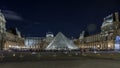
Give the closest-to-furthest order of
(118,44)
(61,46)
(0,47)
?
1. (61,46)
2. (0,47)
3. (118,44)

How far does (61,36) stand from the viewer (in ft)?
552

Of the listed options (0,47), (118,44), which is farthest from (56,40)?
(118,44)

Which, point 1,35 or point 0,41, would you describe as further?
point 1,35

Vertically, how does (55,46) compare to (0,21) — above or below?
below

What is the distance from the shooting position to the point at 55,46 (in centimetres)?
16100

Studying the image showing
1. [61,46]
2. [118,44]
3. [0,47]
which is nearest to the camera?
[61,46]

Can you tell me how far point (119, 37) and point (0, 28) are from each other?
85.3 metres

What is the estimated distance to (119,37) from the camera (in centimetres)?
19488

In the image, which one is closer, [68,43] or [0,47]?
[68,43]

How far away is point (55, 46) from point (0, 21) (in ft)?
179

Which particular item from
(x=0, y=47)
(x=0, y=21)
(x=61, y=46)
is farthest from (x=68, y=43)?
(x=0, y=21)

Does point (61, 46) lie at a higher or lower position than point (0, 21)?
lower

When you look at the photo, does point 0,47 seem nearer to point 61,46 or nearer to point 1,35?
point 1,35

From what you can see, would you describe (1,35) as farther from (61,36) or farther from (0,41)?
(61,36)
